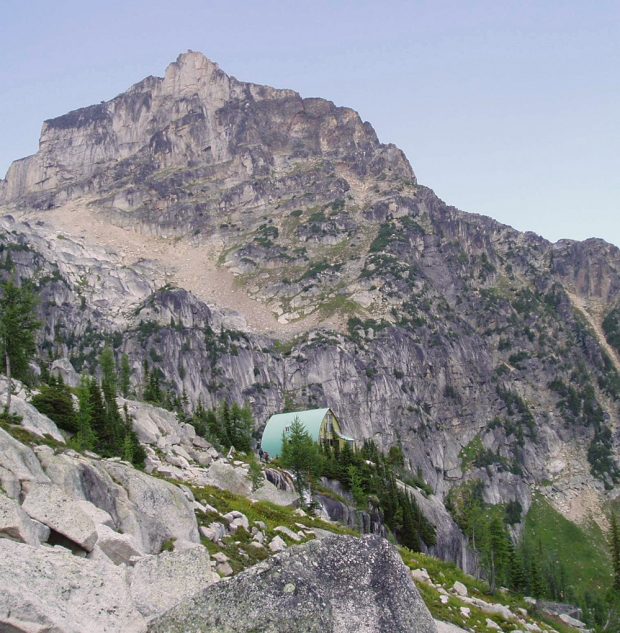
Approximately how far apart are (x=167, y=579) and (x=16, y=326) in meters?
41.9

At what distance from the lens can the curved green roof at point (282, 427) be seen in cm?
10706

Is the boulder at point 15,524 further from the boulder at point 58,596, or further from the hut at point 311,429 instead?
the hut at point 311,429

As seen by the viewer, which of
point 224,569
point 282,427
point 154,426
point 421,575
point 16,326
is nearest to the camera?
point 224,569

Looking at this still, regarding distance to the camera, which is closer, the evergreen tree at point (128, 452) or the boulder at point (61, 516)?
the boulder at point (61, 516)

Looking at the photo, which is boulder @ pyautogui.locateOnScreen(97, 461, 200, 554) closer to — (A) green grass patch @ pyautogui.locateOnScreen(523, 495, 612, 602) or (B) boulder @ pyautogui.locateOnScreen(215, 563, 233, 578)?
(B) boulder @ pyautogui.locateOnScreen(215, 563, 233, 578)

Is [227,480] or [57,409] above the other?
[57,409]

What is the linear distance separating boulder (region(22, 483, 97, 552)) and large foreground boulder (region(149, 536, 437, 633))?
583 centimetres

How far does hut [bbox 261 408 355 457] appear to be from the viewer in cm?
10644

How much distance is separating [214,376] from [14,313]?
144356 mm

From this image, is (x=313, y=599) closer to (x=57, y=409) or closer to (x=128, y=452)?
(x=128, y=452)

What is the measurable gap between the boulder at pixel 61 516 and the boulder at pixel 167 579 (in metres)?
3.31

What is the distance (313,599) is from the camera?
10.5m

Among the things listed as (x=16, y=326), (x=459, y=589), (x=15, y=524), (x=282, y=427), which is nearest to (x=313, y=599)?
(x=15, y=524)

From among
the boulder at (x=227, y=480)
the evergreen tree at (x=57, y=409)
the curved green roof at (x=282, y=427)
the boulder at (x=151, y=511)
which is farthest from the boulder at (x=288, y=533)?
the curved green roof at (x=282, y=427)
